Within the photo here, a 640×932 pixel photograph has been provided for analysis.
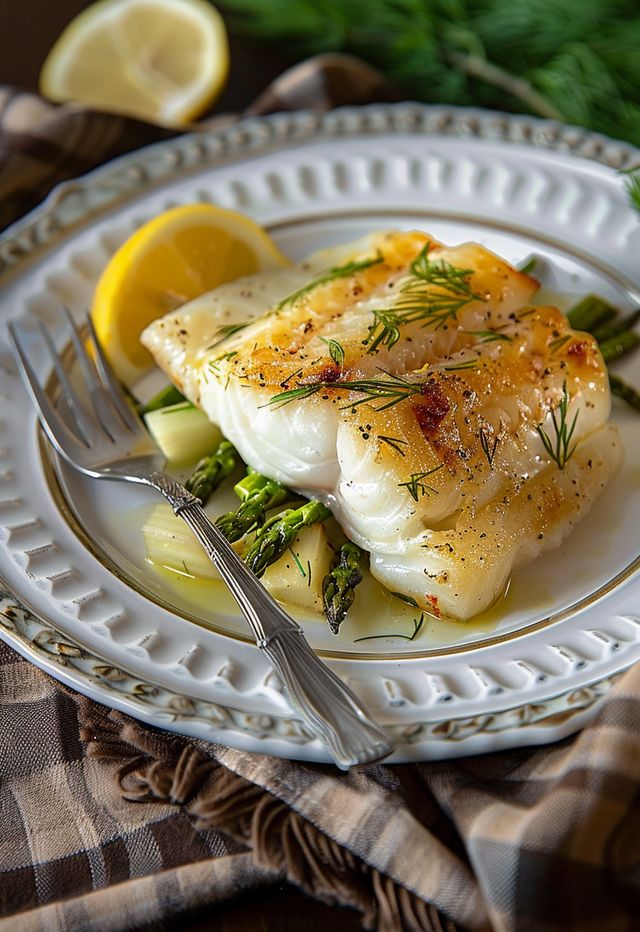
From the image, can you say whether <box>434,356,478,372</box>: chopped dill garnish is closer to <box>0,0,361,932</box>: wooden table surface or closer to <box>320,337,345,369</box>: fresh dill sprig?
<box>320,337,345,369</box>: fresh dill sprig

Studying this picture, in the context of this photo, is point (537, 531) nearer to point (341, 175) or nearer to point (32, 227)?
point (341, 175)

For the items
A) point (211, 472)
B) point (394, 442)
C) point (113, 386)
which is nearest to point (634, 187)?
point (394, 442)

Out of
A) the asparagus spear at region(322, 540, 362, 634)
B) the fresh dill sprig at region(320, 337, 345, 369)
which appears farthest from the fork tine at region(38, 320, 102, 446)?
the asparagus spear at region(322, 540, 362, 634)

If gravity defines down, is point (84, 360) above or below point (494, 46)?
below

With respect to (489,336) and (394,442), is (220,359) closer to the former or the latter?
(394,442)

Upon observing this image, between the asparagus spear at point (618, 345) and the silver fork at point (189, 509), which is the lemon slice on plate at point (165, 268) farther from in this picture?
the asparagus spear at point (618, 345)

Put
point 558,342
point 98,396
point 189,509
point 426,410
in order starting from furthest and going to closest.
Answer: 1. point 98,396
2. point 558,342
3. point 189,509
4. point 426,410
